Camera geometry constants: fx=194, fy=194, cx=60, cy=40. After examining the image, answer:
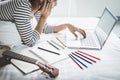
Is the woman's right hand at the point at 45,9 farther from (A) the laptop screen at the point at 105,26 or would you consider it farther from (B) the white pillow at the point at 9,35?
(A) the laptop screen at the point at 105,26

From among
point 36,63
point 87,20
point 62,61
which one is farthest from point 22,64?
point 87,20

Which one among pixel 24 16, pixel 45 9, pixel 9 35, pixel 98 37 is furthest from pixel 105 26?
pixel 9 35

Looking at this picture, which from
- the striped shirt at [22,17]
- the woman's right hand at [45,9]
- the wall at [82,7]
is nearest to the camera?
the striped shirt at [22,17]

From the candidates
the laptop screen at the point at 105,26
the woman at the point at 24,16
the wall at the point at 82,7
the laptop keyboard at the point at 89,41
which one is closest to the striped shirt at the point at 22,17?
the woman at the point at 24,16

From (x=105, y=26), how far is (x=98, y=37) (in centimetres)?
8

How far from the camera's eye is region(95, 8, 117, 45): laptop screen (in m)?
1.15

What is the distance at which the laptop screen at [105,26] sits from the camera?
115cm

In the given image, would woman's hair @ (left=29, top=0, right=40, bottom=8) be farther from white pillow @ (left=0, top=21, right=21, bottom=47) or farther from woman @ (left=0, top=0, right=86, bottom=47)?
white pillow @ (left=0, top=21, right=21, bottom=47)

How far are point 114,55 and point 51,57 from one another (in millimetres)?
347

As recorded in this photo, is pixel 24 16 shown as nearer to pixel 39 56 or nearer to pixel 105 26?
pixel 39 56

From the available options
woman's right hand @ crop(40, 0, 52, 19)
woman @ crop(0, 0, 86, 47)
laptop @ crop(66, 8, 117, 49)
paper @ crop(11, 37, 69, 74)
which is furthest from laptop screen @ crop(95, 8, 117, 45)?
woman's right hand @ crop(40, 0, 52, 19)

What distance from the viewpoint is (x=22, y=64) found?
3.12 feet

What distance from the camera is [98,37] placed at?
1276 mm

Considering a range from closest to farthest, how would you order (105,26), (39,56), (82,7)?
(39,56) < (105,26) < (82,7)
